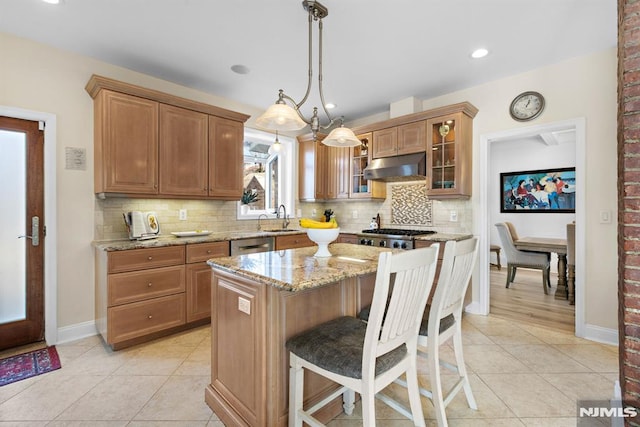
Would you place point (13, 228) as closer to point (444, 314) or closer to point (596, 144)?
point (444, 314)

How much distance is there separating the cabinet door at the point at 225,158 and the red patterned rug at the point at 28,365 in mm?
1987

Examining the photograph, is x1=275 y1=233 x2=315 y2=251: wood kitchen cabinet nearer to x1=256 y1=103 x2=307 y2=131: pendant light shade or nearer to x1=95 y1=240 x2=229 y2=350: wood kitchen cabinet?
x1=95 y1=240 x2=229 y2=350: wood kitchen cabinet

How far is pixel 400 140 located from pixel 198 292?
10.00 feet

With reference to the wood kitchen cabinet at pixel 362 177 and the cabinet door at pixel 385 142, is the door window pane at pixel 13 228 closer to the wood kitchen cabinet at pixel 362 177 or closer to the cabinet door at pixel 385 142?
the wood kitchen cabinet at pixel 362 177

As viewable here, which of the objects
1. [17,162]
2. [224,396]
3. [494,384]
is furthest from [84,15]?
[494,384]

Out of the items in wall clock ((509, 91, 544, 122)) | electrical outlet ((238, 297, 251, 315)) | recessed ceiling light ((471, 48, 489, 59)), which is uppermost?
recessed ceiling light ((471, 48, 489, 59))

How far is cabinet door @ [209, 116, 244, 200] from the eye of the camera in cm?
348

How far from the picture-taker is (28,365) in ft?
7.75

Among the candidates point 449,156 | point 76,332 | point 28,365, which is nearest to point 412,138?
point 449,156

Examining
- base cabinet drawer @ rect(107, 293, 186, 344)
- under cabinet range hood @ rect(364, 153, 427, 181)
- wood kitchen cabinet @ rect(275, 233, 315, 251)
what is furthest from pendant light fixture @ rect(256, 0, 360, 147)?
base cabinet drawer @ rect(107, 293, 186, 344)

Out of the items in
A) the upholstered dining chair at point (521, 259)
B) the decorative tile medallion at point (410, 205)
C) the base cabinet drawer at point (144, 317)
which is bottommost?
the base cabinet drawer at point (144, 317)

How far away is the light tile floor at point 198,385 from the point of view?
179cm

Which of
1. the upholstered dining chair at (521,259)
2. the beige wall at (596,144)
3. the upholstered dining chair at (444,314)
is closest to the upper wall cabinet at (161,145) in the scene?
the upholstered dining chair at (444,314)

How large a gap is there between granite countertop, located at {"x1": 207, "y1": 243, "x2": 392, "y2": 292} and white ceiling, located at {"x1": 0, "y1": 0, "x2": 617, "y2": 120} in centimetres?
183
